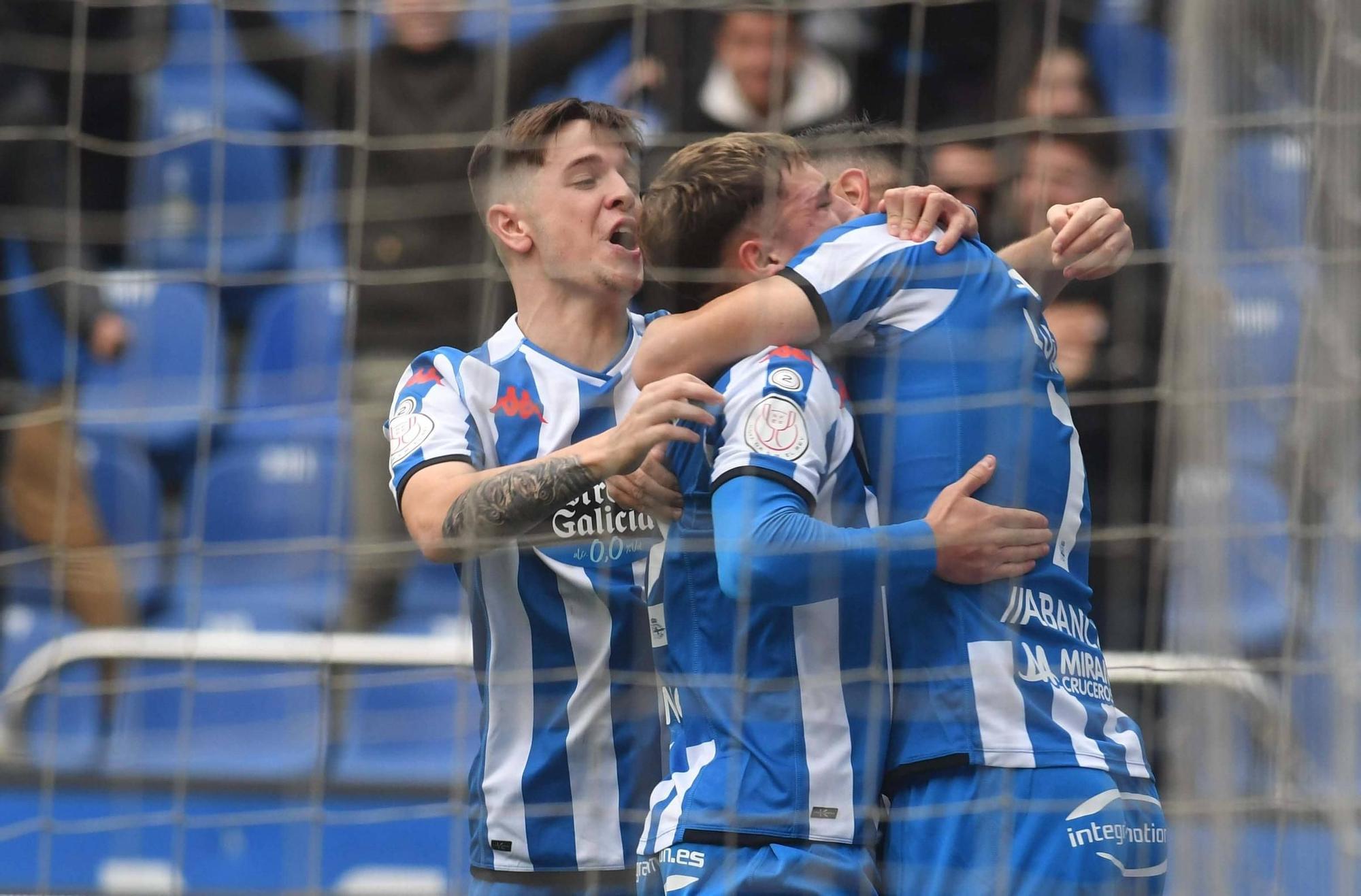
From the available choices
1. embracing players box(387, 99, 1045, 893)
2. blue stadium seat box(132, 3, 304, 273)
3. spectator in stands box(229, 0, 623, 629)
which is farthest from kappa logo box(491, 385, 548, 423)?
blue stadium seat box(132, 3, 304, 273)

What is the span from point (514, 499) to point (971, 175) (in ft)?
5.28

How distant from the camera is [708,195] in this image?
230 cm

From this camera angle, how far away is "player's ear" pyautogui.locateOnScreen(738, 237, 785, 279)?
2.29 meters

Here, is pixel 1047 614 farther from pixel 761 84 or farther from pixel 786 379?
pixel 761 84

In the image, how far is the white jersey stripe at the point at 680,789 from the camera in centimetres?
209

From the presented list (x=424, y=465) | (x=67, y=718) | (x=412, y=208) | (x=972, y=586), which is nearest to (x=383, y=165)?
(x=412, y=208)

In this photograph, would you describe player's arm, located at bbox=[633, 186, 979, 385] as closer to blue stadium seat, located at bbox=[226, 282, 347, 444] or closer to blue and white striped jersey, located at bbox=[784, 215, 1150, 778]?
blue and white striped jersey, located at bbox=[784, 215, 1150, 778]

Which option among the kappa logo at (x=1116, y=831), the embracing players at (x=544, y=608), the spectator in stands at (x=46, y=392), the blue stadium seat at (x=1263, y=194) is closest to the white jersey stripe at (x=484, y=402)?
the embracing players at (x=544, y=608)

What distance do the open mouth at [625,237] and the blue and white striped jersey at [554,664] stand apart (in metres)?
0.33

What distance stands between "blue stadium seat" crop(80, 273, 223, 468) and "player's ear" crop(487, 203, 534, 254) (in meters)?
1.88

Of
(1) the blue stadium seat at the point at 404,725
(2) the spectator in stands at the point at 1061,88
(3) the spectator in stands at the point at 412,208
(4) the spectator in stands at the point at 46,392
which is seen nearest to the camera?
(2) the spectator in stands at the point at 1061,88

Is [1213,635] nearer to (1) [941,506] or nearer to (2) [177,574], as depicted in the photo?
(1) [941,506]

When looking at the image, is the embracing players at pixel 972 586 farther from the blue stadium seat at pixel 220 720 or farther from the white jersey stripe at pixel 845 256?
→ the blue stadium seat at pixel 220 720

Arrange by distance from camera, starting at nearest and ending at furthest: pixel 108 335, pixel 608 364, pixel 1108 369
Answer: pixel 608 364, pixel 1108 369, pixel 108 335
